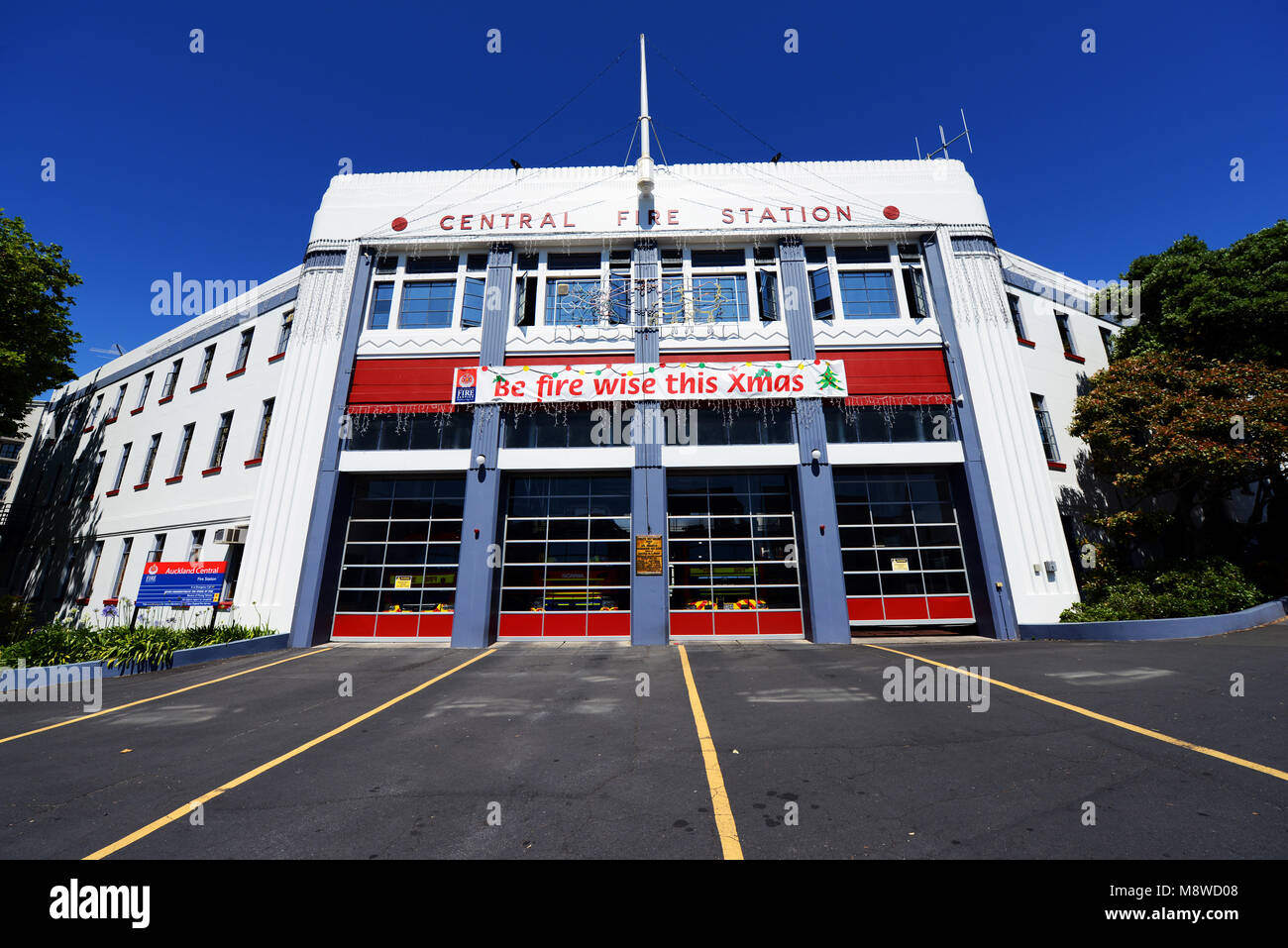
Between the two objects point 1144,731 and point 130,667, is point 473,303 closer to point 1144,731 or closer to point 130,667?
point 130,667

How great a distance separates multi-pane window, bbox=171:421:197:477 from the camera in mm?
19719

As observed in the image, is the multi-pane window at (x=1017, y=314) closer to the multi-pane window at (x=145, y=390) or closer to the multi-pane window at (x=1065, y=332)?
the multi-pane window at (x=1065, y=332)

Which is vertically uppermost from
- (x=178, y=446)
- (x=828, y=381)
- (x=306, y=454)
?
(x=828, y=381)

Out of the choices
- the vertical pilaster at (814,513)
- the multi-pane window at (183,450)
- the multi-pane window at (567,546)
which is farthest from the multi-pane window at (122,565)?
the vertical pilaster at (814,513)

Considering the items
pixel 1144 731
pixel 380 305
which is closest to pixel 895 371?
pixel 1144 731

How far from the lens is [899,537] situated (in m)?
15.1

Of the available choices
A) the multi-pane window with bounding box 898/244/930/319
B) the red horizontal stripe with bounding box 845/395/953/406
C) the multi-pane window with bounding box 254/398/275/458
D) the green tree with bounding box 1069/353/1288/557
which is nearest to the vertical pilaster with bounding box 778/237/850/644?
the red horizontal stripe with bounding box 845/395/953/406

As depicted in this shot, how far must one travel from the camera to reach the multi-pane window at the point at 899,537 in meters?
14.8

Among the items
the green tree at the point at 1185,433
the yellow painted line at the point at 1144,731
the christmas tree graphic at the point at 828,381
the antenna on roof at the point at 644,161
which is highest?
the antenna on roof at the point at 644,161

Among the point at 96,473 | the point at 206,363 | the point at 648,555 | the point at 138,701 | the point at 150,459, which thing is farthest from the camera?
the point at 96,473

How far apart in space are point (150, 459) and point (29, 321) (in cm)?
606

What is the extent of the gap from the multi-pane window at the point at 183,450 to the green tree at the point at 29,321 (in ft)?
15.2
